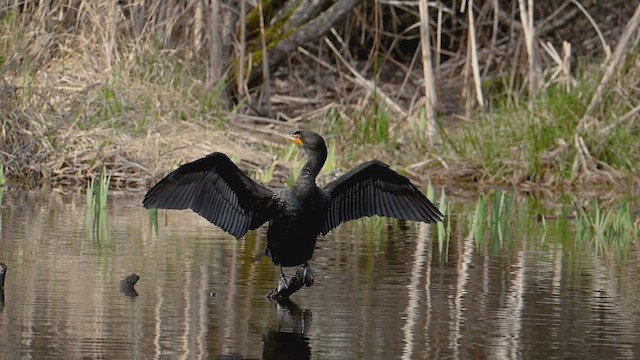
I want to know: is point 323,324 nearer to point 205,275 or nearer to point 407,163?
point 205,275

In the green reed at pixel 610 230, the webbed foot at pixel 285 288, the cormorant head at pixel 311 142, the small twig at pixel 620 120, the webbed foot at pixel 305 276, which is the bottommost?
the webbed foot at pixel 285 288

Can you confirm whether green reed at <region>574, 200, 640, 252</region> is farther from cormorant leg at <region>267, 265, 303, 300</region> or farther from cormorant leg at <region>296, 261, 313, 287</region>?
cormorant leg at <region>267, 265, 303, 300</region>

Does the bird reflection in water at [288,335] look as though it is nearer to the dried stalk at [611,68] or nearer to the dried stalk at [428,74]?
the dried stalk at [611,68]

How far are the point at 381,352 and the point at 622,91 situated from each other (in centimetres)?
857

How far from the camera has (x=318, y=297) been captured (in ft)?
20.4

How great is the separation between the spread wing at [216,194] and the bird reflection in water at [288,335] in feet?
2.21

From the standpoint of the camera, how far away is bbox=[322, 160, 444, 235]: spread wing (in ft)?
23.4

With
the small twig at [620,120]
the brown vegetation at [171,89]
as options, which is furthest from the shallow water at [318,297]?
the small twig at [620,120]

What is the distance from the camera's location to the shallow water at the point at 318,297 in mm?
4957

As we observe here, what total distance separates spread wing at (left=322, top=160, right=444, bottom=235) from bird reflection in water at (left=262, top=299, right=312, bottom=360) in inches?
44.4

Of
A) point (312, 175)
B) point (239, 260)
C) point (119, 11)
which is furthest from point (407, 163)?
point (312, 175)

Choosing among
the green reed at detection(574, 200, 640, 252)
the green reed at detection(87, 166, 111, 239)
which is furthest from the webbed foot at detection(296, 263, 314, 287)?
the green reed at detection(574, 200, 640, 252)

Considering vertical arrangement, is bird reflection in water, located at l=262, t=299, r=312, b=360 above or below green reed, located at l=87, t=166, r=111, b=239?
below

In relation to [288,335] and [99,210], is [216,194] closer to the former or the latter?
[288,335]
